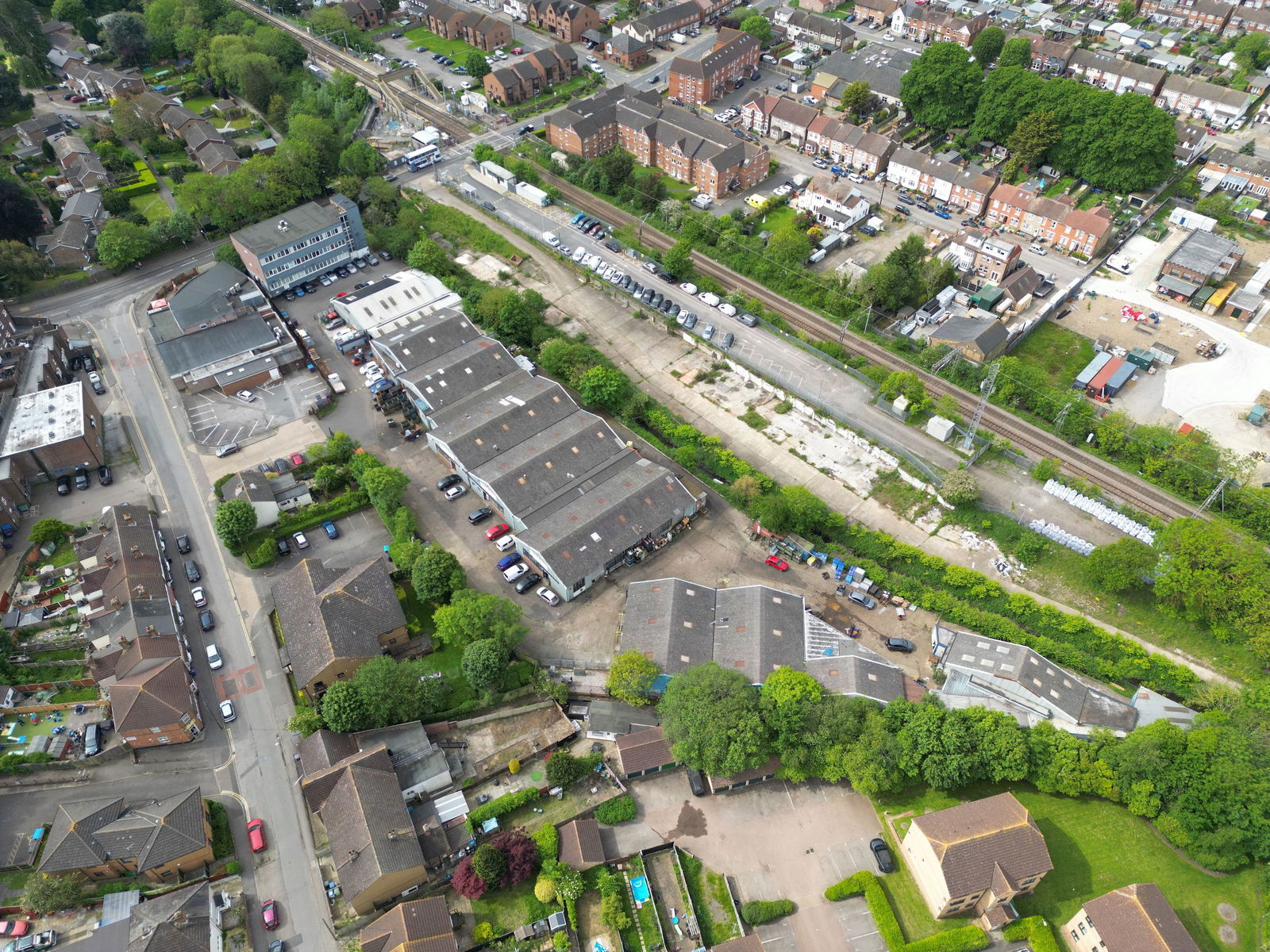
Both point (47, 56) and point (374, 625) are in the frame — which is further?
point (47, 56)

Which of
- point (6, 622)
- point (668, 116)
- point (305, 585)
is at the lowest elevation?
point (6, 622)

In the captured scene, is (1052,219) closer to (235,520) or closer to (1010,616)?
(1010,616)

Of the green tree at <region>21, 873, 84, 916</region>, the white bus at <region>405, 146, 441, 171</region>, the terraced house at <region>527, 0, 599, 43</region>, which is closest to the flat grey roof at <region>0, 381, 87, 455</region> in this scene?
the green tree at <region>21, 873, 84, 916</region>

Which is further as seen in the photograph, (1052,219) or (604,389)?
(1052,219)

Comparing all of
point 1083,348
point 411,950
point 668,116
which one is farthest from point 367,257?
point 1083,348

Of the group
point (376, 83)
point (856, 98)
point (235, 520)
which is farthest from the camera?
point (376, 83)

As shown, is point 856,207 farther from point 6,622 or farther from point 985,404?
point 6,622

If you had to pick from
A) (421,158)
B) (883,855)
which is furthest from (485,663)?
(421,158)

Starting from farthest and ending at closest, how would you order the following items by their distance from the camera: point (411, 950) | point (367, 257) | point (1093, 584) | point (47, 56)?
point (47, 56) → point (367, 257) → point (1093, 584) → point (411, 950)
